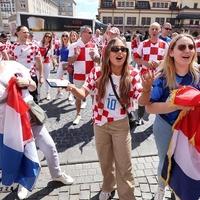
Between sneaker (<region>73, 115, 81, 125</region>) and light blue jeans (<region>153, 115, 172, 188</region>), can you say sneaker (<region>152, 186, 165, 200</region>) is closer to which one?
light blue jeans (<region>153, 115, 172, 188</region>)

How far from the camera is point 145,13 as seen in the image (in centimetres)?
6956

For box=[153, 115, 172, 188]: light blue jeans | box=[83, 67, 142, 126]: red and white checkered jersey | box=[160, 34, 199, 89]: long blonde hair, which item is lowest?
box=[153, 115, 172, 188]: light blue jeans

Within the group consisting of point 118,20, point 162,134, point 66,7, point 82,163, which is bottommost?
point 82,163

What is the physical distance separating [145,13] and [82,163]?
7133 cm

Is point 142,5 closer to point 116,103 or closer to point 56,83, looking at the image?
point 116,103

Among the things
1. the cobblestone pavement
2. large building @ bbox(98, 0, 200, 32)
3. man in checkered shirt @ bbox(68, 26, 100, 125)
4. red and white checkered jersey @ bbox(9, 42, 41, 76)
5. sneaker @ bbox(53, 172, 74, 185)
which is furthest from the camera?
large building @ bbox(98, 0, 200, 32)

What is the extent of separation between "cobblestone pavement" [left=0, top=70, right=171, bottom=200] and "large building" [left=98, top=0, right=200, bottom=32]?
213 feet

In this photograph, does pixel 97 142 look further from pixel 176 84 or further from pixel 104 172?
pixel 176 84

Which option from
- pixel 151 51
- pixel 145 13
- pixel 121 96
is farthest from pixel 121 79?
pixel 145 13

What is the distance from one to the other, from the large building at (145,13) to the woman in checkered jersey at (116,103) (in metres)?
67.0

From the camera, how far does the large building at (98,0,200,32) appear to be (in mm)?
67188

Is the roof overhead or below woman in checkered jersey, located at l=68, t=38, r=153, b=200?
overhead

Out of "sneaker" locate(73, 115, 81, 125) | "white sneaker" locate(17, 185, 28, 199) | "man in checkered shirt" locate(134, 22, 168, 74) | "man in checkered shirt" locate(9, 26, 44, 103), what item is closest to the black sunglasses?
"white sneaker" locate(17, 185, 28, 199)

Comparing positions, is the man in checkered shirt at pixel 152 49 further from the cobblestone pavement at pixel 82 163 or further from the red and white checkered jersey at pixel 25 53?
the red and white checkered jersey at pixel 25 53
